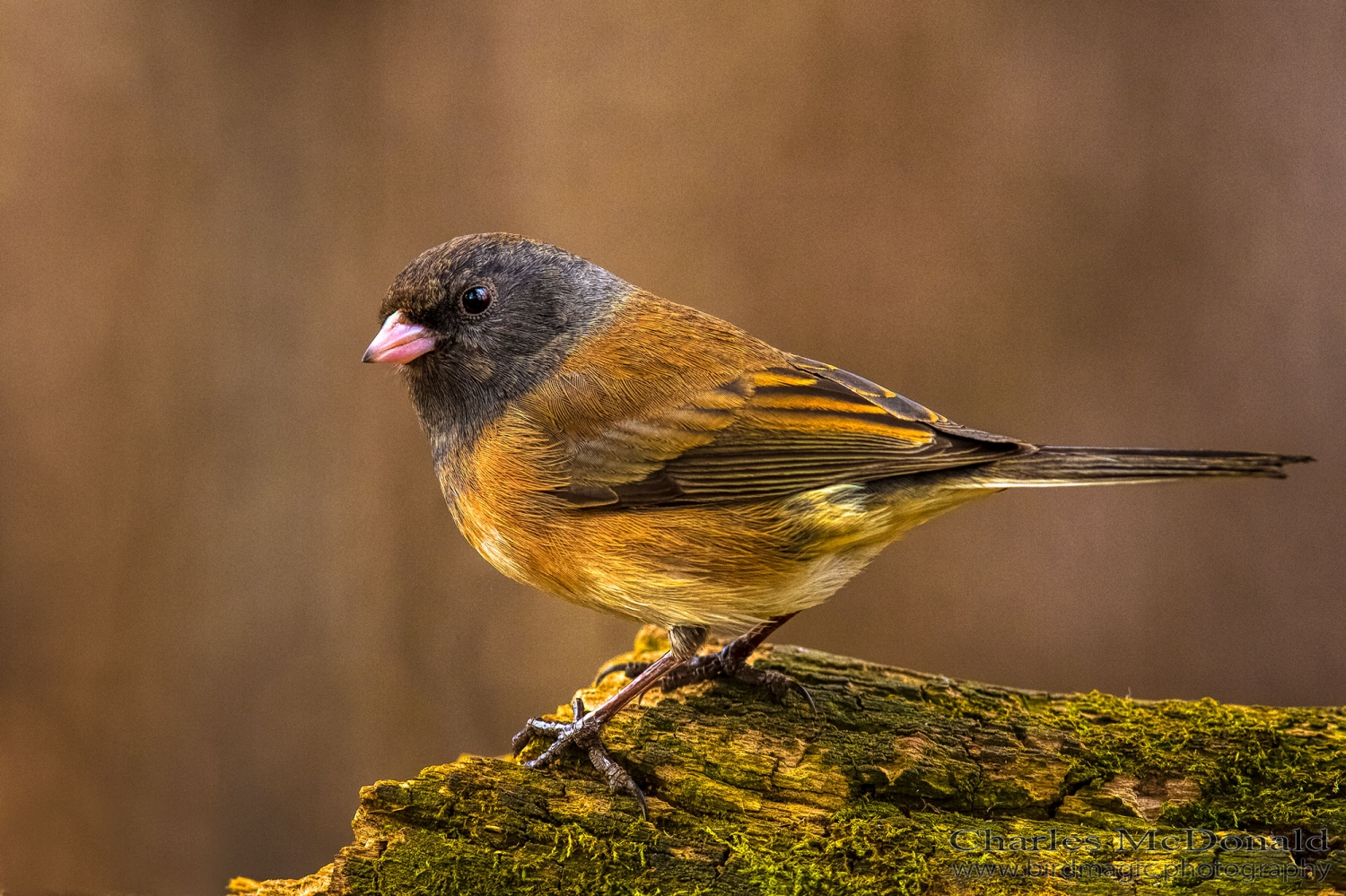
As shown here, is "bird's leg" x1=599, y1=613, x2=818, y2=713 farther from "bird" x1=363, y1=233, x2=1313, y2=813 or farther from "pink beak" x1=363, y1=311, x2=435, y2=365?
"pink beak" x1=363, y1=311, x2=435, y2=365

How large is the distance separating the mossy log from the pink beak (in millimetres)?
941

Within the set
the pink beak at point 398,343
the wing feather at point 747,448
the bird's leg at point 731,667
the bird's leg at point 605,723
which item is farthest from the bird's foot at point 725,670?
the pink beak at point 398,343

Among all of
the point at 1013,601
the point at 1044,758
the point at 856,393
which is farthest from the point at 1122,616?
the point at 856,393

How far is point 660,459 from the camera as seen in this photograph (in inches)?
95.0

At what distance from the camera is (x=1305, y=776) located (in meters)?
2.33

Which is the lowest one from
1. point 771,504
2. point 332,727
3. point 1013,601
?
point 332,727

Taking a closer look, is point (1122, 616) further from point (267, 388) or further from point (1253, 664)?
point (267, 388)

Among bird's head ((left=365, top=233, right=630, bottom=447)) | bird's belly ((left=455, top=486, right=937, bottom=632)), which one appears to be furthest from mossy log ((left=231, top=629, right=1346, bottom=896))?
bird's head ((left=365, top=233, right=630, bottom=447))

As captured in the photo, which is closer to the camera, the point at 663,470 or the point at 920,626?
the point at 663,470

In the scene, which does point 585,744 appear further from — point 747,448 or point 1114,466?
point 1114,466

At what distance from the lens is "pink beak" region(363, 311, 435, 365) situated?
2477 mm

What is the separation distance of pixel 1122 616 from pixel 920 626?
0.69 m

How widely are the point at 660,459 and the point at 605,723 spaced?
62 centimetres

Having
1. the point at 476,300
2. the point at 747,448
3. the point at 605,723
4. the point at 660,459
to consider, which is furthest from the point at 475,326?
the point at 605,723
